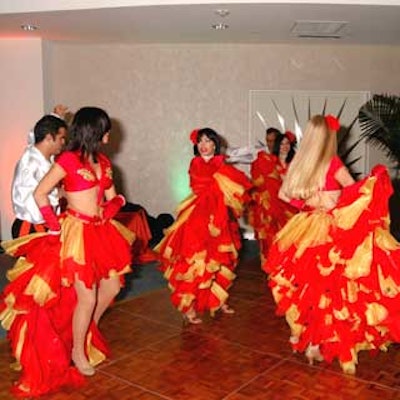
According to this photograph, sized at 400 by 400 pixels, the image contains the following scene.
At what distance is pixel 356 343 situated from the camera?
2793 millimetres

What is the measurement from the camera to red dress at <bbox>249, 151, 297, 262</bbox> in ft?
15.5

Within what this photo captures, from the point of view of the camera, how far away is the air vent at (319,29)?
5.12m

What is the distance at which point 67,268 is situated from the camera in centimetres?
253

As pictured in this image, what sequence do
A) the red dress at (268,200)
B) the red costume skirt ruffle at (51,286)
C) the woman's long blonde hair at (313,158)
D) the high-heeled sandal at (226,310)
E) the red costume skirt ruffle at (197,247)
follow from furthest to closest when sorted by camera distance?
the red dress at (268,200), the high-heeled sandal at (226,310), the red costume skirt ruffle at (197,247), the woman's long blonde hair at (313,158), the red costume skirt ruffle at (51,286)

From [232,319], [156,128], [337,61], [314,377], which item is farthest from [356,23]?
[314,377]

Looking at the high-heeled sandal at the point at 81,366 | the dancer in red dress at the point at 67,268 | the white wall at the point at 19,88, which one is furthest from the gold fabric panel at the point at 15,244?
the white wall at the point at 19,88

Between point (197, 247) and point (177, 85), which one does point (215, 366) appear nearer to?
point (197, 247)

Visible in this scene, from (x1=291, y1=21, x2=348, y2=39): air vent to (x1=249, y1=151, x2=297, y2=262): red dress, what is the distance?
1475mm

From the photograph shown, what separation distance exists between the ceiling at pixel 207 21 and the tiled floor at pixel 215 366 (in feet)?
8.64

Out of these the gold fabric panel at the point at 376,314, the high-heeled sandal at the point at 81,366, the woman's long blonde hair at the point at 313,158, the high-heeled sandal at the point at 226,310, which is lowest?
the high-heeled sandal at the point at 226,310

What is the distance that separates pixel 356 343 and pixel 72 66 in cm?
504

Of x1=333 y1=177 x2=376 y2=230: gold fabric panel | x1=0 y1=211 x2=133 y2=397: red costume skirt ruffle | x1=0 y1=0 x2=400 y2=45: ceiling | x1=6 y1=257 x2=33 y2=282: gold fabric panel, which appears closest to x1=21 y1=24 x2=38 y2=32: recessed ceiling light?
x1=0 y1=0 x2=400 y2=45: ceiling

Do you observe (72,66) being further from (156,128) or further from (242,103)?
(242,103)

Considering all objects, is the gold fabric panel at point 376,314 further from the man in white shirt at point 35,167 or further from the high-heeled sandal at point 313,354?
the man in white shirt at point 35,167
